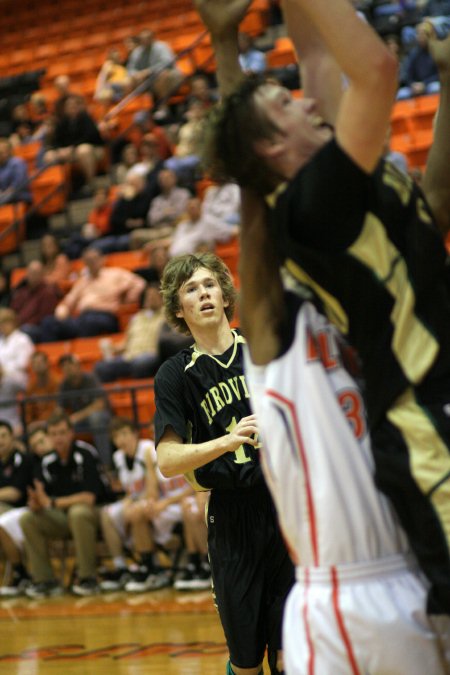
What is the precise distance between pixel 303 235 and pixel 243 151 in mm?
216

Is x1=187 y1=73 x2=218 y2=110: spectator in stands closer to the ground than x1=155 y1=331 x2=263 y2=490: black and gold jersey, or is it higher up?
closer to the ground

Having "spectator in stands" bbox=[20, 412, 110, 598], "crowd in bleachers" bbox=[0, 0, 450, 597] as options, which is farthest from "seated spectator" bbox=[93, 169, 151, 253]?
"spectator in stands" bbox=[20, 412, 110, 598]

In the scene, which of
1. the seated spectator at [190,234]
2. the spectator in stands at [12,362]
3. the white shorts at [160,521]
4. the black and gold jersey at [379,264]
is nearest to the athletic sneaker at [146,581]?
the white shorts at [160,521]

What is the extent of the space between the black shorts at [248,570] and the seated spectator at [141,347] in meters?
5.75

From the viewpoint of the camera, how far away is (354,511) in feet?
6.88

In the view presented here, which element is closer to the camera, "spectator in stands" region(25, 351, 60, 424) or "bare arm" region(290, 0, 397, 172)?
"bare arm" region(290, 0, 397, 172)

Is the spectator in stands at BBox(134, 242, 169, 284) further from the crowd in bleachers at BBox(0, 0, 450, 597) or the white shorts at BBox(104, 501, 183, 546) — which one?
the white shorts at BBox(104, 501, 183, 546)

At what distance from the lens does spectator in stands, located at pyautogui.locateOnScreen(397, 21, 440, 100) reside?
11.3 m

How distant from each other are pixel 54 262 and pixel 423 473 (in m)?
11.0

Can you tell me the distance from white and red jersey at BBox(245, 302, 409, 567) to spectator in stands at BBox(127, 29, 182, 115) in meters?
12.5

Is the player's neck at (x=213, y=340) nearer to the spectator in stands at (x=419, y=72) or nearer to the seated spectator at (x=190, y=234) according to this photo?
the seated spectator at (x=190, y=234)

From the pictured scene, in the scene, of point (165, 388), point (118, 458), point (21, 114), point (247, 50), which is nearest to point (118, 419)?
point (118, 458)

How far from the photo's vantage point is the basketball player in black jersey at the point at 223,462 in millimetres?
3775

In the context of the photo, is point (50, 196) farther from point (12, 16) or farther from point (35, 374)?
point (12, 16)
